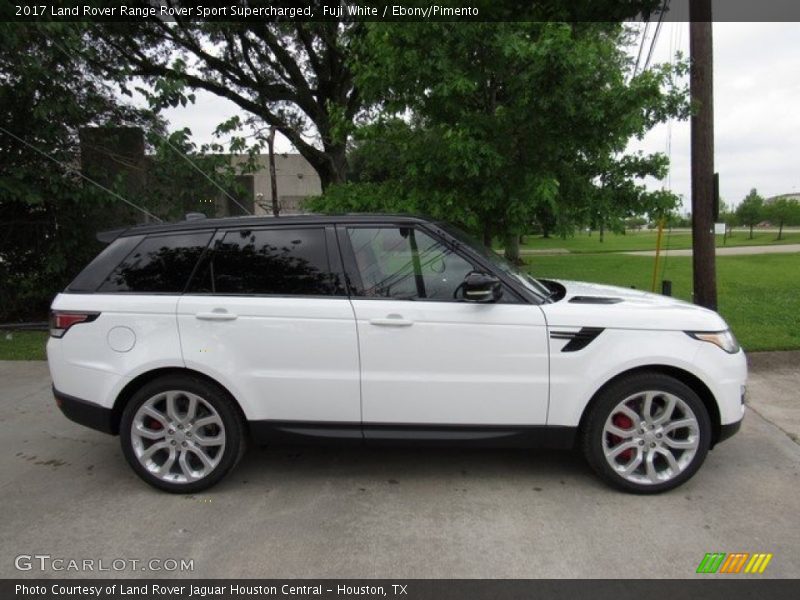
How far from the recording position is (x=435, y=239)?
138 inches

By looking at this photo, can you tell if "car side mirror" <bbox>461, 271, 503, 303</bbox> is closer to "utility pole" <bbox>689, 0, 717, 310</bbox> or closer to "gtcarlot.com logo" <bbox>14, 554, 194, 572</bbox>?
"gtcarlot.com logo" <bbox>14, 554, 194, 572</bbox>

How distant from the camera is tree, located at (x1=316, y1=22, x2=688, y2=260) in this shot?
5.19 metres

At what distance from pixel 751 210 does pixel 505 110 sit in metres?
68.4

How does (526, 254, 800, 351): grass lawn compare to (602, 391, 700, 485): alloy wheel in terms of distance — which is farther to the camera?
(526, 254, 800, 351): grass lawn

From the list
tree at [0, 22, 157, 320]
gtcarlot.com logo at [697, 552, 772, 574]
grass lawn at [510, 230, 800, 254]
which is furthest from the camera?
grass lawn at [510, 230, 800, 254]

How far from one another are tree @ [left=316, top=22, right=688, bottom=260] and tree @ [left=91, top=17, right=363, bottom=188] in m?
7.57

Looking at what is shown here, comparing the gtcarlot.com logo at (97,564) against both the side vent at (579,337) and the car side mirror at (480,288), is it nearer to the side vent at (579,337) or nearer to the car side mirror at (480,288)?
the car side mirror at (480,288)

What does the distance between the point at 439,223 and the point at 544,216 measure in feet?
9.52

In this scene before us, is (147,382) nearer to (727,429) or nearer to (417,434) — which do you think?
(417,434)

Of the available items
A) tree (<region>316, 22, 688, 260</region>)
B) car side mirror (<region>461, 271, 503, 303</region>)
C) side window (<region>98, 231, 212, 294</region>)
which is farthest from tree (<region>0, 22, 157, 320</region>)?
car side mirror (<region>461, 271, 503, 303</region>)

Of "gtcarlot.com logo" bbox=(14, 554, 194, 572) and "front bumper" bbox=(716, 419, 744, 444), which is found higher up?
"front bumper" bbox=(716, 419, 744, 444)

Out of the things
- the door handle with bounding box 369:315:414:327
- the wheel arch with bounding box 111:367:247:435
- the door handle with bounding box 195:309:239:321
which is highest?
the door handle with bounding box 195:309:239:321

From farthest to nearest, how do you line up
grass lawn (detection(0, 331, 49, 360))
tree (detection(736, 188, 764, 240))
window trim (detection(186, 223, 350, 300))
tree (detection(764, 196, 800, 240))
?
tree (detection(736, 188, 764, 240)), tree (detection(764, 196, 800, 240)), grass lawn (detection(0, 331, 49, 360)), window trim (detection(186, 223, 350, 300))
